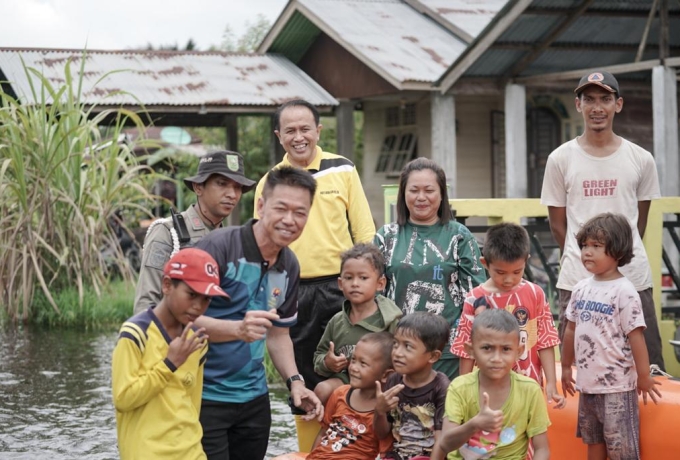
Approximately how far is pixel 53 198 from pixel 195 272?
8.50m

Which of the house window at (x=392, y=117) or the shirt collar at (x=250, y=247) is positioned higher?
the house window at (x=392, y=117)

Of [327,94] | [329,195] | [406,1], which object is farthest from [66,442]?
[406,1]

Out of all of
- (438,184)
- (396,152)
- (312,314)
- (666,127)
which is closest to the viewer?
(438,184)

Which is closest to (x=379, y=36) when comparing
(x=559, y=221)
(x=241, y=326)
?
(x=559, y=221)

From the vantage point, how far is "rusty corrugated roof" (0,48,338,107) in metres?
16.7

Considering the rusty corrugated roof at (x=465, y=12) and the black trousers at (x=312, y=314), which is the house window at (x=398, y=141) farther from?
the black trousers at (x=312, y=314)

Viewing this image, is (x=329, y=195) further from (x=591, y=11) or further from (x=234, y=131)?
(x=234, y=131)

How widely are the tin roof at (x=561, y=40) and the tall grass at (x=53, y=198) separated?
16.4 ft

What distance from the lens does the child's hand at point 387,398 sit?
14.4ft

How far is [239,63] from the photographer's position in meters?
19.4

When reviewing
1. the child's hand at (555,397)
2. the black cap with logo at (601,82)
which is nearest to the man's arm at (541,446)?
the child's hand at (555,397)

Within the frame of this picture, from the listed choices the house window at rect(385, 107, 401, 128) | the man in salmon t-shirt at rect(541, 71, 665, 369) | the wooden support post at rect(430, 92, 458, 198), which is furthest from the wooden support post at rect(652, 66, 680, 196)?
the house window at rect(385, 107, 401, 128)

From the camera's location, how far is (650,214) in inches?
295

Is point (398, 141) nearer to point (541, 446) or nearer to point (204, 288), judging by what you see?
point (541, 446)
